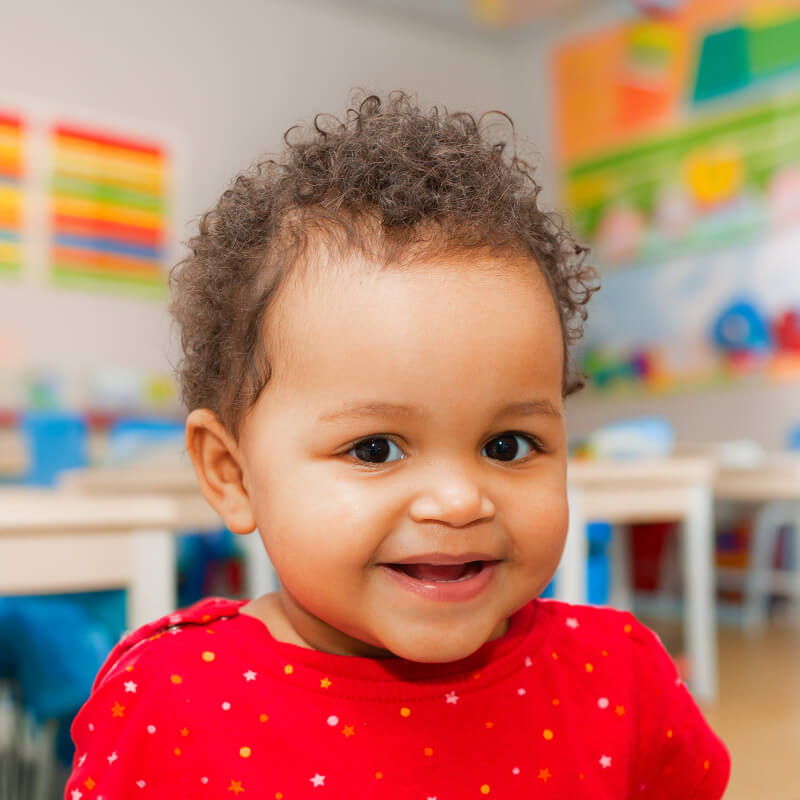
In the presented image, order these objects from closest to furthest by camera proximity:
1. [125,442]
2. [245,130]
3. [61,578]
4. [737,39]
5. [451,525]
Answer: [451,525] < [61,578] < [125,442] < [737,39] < [245,130]

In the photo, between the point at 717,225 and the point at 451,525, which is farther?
the point at 717,225

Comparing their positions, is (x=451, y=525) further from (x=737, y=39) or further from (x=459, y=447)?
(x=737, y=39)

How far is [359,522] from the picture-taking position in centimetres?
67

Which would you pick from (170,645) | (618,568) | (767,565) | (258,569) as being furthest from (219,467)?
(767,565)

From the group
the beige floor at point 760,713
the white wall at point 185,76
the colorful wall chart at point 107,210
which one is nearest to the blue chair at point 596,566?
the beige floor at point 760,713

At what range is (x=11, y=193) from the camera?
Answer: 4.75 m

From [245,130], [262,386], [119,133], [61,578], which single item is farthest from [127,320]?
[262,386]

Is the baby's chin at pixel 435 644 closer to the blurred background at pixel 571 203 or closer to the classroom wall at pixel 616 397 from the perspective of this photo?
the blurred background at pixel 571 203

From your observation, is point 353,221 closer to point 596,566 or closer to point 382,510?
point 382,510

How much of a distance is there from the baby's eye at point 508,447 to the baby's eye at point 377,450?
0.21 feet

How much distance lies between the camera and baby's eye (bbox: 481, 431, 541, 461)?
2.32ft

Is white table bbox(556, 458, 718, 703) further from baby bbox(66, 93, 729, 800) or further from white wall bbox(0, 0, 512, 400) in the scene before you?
white wall bbox(0, 0, 512, 400)

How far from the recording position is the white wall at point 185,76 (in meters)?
4.84

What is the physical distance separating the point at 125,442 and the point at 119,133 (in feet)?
6.69
